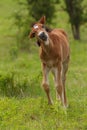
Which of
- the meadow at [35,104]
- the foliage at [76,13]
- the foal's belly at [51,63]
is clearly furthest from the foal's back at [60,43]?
the foliage at [76,13]

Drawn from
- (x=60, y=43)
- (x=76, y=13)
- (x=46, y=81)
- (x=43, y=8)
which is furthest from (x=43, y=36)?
(x=76, y=13)

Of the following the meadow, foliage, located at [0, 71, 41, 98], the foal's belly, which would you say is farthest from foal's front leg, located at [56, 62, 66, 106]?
foliage, located at [0, 71, 41, 98]

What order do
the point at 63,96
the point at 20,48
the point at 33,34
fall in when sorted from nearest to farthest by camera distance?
the point at 33,34, the point at 63,96, the point at 20,48

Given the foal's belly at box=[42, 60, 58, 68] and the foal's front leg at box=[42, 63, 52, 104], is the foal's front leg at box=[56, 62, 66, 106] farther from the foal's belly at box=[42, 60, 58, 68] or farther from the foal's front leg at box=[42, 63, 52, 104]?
the foal's front leg at box=[42, 63, 52, 104]

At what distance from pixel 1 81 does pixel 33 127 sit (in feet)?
11.1

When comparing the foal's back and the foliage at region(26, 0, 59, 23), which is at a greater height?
the foal's back

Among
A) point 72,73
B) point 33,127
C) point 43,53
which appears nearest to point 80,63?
point 72,73

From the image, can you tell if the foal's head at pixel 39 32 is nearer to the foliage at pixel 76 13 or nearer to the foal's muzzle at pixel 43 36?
Result: the foal's muzzle at pixel 43 36

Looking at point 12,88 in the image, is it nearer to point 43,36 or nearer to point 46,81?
point 46,81

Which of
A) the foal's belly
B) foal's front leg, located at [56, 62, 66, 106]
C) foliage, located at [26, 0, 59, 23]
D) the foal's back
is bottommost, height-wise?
foliage, located at [26, 0, 59, 23]

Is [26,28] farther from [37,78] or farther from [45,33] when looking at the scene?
[45,33]

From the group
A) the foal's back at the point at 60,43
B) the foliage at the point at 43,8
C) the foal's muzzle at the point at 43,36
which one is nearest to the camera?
the foal's muzzle at the point at 43,36

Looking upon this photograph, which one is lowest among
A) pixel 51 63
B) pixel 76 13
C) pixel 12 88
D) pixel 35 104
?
pixel 76 13

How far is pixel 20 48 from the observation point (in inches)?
918
